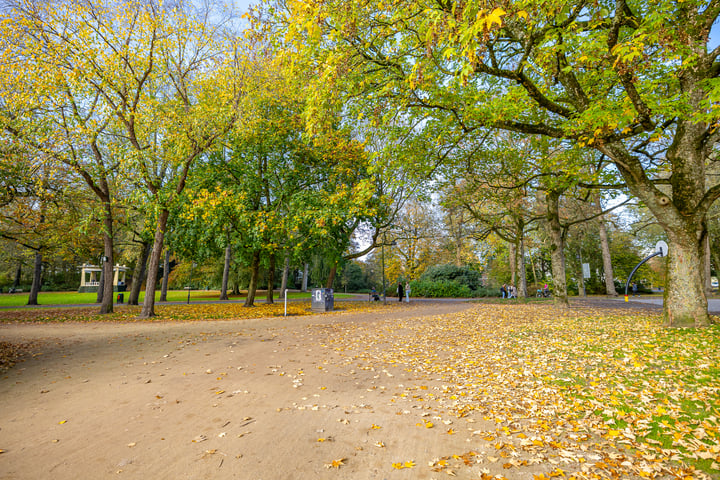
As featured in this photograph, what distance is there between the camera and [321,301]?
1745cm

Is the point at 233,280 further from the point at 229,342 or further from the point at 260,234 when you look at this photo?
the point at 229,342

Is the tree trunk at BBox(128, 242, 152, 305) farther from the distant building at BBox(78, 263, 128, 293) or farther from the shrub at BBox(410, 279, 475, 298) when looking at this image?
the shrub at BBox(410, 279, 475, 298)

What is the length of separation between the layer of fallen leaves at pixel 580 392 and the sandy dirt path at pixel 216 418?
39cm

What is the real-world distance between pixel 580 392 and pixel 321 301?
13.9 meters

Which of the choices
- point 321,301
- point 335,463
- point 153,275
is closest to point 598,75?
point 335,463

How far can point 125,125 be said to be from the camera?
45.5 ft

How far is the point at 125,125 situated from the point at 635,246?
46.5m

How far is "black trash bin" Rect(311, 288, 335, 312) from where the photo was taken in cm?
1728

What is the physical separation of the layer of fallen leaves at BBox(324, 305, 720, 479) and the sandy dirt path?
39 cm

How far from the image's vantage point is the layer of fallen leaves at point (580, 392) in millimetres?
2947

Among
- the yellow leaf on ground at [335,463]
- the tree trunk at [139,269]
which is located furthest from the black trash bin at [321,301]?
the yellow leaf on ground at [335,463]

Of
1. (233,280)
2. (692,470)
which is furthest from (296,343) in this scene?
(233,280)

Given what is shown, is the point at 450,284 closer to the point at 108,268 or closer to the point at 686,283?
the point at 686,283

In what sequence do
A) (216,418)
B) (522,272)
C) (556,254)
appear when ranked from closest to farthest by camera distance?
1. (216,418)
2. (556,254)
3. (522,272)
